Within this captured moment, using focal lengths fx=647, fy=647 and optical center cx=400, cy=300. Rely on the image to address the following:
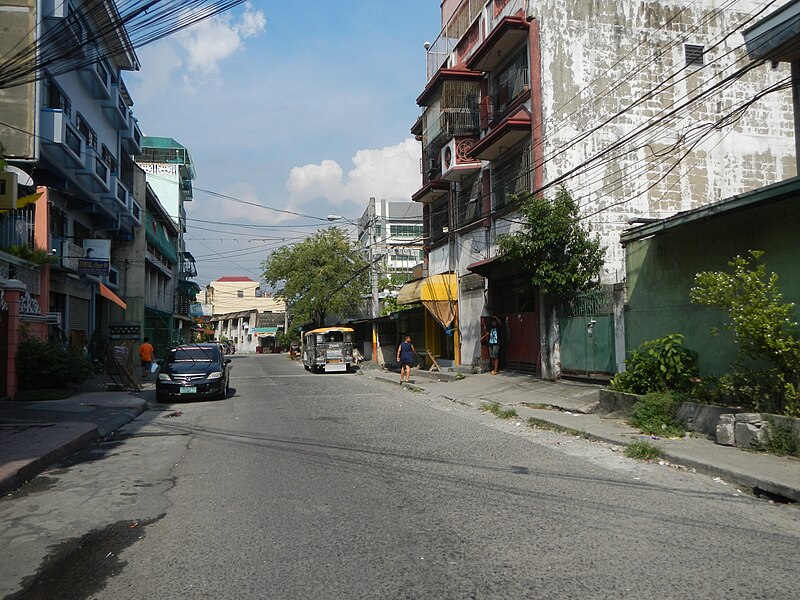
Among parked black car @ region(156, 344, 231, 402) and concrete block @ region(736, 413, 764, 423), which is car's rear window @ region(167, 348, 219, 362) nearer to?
parked black car @ region(156, 344, 231, 402)

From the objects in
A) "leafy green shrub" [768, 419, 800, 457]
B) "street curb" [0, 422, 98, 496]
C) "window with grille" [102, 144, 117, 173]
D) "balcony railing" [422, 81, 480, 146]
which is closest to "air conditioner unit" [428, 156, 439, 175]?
"balcony railing" [422, 81, 480, 146]

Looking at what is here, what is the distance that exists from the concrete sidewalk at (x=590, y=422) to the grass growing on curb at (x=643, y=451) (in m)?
0.13

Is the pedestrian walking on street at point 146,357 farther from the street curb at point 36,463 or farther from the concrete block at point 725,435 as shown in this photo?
the concrete block at point 725,435

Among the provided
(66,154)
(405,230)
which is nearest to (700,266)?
(66,154)

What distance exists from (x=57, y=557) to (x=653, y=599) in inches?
178

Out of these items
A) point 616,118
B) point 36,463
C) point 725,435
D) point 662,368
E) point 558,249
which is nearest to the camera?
point 36,463

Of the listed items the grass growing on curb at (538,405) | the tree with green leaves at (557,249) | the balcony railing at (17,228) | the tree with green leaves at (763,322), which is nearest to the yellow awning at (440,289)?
the tree with green leaves at (557,249)

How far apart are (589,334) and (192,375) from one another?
10929 millimetres

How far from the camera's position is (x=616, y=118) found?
19562 millimetres

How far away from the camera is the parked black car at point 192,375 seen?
1817 cm

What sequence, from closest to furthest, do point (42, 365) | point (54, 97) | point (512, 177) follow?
point (42, 365) < point (512, 177) < point (54, 97)

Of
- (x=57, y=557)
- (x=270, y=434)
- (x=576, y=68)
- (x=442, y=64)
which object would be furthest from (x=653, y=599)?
(x=442, y=64)

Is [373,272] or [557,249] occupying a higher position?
[373,272]

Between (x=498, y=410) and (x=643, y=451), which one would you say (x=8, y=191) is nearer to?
(x=498, y=410)
